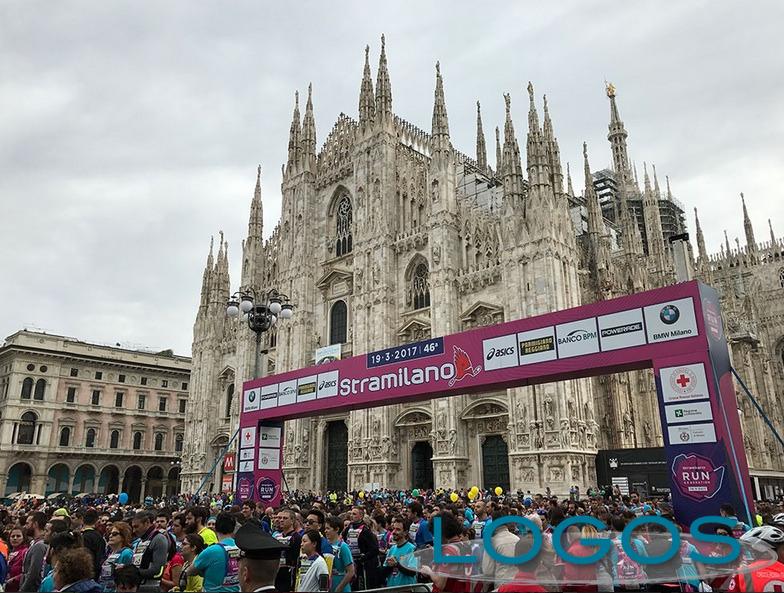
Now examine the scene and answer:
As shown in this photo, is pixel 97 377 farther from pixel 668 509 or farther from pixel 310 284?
pixel 668 509

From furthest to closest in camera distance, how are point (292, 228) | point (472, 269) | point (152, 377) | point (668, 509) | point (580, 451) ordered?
point (152, 377) → point (292, 228) → point (472, 269) → point (580, 451) → point (668, 509)

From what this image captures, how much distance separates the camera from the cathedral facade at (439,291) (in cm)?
2622

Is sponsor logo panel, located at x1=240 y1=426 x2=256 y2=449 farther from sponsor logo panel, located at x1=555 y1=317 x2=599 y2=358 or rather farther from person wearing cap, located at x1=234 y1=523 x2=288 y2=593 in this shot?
person wearing cap, located at x1=234 y1=523 x2=288 y2=593

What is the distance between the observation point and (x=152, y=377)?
5688cm

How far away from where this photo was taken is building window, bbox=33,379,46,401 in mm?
49281

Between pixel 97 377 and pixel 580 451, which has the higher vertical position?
pixel 97 377

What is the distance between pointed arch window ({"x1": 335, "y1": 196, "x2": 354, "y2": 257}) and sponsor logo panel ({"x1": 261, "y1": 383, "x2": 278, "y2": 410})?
51.5 feet

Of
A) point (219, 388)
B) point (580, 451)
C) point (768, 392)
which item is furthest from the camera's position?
point (219, 388)

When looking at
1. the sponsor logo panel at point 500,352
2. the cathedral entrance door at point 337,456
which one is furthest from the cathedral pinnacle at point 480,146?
the sponsor logo panel at point 500,352

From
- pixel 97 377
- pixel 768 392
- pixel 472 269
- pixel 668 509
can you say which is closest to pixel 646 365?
pixel 668 509

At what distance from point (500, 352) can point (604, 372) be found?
2796mm

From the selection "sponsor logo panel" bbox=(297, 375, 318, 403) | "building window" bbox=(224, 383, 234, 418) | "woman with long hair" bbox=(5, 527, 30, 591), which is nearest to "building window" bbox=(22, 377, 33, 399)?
"building window" bbox=(224, 383, 234, 418)

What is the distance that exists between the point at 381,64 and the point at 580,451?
2650cm

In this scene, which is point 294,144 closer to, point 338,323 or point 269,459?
point 338,323
